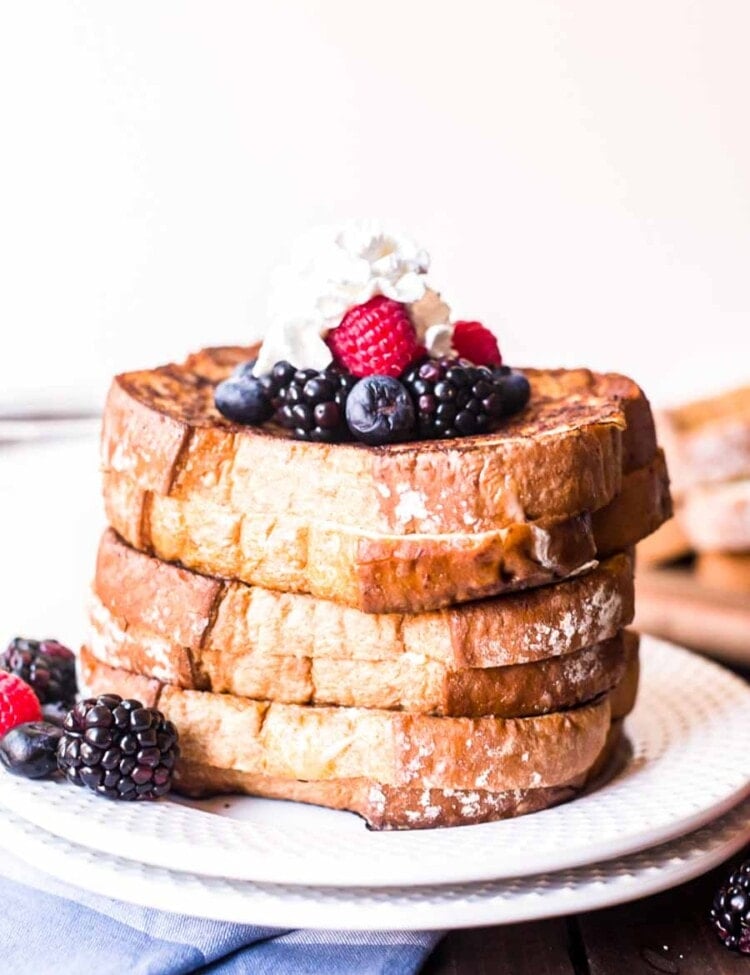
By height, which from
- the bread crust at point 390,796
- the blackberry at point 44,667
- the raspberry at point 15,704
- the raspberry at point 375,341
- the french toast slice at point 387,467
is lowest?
the bread crust at point 390,796

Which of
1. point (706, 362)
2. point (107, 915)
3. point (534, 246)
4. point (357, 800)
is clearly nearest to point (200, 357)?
point (357, 800)

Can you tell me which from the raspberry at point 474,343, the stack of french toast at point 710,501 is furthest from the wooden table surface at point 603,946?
the stack of french toast at point 710,501

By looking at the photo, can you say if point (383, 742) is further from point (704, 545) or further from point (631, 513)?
point (704, 545)

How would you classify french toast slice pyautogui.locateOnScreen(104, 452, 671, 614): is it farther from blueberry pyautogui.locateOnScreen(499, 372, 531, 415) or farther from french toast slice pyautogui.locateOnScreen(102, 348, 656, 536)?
blueberry pyautogui.locateOnScreen(499, 372, 531, 415)

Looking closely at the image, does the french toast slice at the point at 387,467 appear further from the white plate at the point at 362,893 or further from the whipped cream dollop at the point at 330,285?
the white plate at the point at 362,893

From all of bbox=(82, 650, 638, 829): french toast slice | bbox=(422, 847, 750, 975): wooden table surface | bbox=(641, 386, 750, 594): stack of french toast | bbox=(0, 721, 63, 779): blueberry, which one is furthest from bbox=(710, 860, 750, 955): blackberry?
bbox=(641, 386, 750, 594): stack of french toast

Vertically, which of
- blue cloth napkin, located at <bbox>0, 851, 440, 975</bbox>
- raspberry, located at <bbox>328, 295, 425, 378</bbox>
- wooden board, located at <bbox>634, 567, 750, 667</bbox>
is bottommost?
wooden board, located at <bbox>634, 567, 750, 667</bbox>
